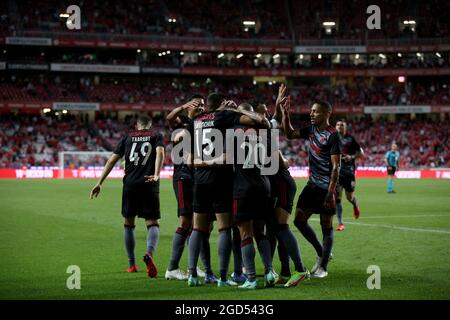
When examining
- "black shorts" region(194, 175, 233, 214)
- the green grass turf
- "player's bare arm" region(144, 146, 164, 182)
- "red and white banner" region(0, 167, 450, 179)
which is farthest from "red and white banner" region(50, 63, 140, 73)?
"black shorts" region(194, 175, 233, 214)

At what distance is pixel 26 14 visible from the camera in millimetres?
66750

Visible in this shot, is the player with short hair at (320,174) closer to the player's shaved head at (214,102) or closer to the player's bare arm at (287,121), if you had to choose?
the player's bare arm at (287,121)

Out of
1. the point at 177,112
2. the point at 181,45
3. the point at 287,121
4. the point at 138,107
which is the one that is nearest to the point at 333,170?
the point at 287,121

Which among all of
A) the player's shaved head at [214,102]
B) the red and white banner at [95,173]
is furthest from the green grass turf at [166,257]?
the red and white banner at [95,173]

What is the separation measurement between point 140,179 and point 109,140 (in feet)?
173

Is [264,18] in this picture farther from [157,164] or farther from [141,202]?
[141,202]

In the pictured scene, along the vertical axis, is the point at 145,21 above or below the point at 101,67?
above

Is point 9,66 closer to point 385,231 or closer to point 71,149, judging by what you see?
point 71,149

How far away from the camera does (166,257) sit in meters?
13.0

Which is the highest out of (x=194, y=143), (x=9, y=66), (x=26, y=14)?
(x=26, y=14)

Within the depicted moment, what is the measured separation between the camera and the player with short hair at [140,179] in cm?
1137

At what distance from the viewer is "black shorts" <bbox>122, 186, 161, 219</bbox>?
1139cm

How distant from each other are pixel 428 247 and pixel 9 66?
55849 mm
